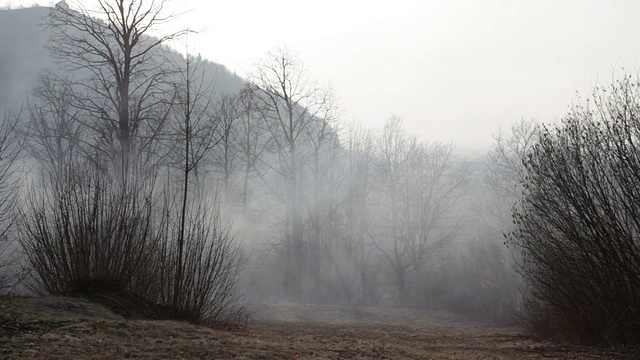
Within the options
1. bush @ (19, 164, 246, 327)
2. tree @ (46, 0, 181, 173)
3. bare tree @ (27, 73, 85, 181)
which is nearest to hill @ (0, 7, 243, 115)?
bare tree @ (27, 73, 85, 181)

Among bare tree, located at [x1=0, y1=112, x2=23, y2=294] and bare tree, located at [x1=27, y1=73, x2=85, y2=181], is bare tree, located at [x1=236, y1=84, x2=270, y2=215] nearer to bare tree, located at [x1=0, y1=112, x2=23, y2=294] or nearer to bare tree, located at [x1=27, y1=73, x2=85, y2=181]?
bare tree, located at [x1=27, y1=73, x2=85, y2=181]

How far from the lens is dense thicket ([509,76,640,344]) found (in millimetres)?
10055

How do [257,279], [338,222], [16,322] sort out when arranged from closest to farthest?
1. [16,322]
2. [257,279]
3. [338,222]

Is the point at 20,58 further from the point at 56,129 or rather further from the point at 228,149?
the point at 228,149

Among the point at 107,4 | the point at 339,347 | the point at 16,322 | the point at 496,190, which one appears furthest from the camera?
the point at 496,190

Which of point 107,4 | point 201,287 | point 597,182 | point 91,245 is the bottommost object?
point 201,287

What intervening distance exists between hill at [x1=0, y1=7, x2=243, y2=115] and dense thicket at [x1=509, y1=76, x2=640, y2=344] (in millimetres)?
71554

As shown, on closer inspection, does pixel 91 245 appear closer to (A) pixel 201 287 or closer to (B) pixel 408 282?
(A) pixel 201 287

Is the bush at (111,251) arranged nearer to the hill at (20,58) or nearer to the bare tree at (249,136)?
the bare tree at (249,136)

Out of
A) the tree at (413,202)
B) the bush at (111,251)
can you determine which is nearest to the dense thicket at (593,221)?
the bush at (111,251)

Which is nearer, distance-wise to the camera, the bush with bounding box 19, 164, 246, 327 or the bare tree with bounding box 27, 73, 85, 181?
the bush with bounding box 19, 164, 246, 327

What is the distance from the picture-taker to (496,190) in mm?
44844

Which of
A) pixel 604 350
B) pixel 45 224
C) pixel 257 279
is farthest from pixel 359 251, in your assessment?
pixel 45 224

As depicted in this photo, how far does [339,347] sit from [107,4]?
1120 centimetres
